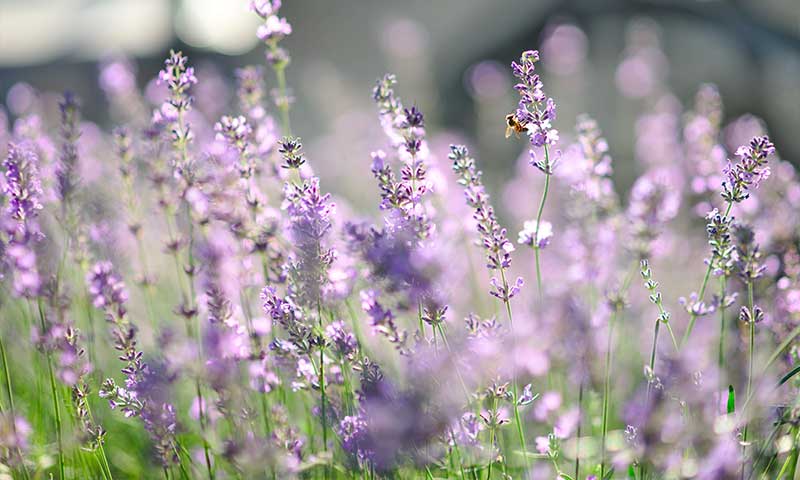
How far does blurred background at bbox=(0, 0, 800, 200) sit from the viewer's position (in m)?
5.75

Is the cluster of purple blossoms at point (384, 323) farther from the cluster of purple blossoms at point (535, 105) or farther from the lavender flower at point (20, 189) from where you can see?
the lavender flower at point (20, 189)

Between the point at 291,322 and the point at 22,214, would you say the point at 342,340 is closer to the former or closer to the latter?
the point at 291,322

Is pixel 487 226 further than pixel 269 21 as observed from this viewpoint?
No

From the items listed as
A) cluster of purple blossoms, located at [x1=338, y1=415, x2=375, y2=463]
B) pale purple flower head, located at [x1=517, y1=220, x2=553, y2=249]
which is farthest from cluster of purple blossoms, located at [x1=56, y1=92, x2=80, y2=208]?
pale purple flower head, located at [x1=517, y1=220, x2=553, y2=249]

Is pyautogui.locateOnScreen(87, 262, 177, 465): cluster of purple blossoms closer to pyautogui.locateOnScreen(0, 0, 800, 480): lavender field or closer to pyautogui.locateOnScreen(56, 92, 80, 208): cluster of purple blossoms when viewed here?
pyautogui.locateOnScreen(0, 0, 800, 480): lavender field

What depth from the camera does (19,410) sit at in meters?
3.00

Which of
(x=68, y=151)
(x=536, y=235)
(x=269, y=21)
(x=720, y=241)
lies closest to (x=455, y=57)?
(x=269, y=21)

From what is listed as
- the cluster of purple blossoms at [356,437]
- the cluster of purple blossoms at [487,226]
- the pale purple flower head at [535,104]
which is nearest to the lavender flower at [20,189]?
the cluster of purple blossoms at [356,437]

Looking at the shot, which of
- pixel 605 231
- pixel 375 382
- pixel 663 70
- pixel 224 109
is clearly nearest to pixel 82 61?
pixel 224 109

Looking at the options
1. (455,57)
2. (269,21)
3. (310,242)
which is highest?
(455,57)

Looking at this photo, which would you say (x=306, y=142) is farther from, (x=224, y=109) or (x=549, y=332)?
(x=549, y=332)

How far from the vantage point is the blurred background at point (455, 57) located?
5750 millimetres

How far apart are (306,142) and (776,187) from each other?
18.2 ft

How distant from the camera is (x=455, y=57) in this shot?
26.7 ft
